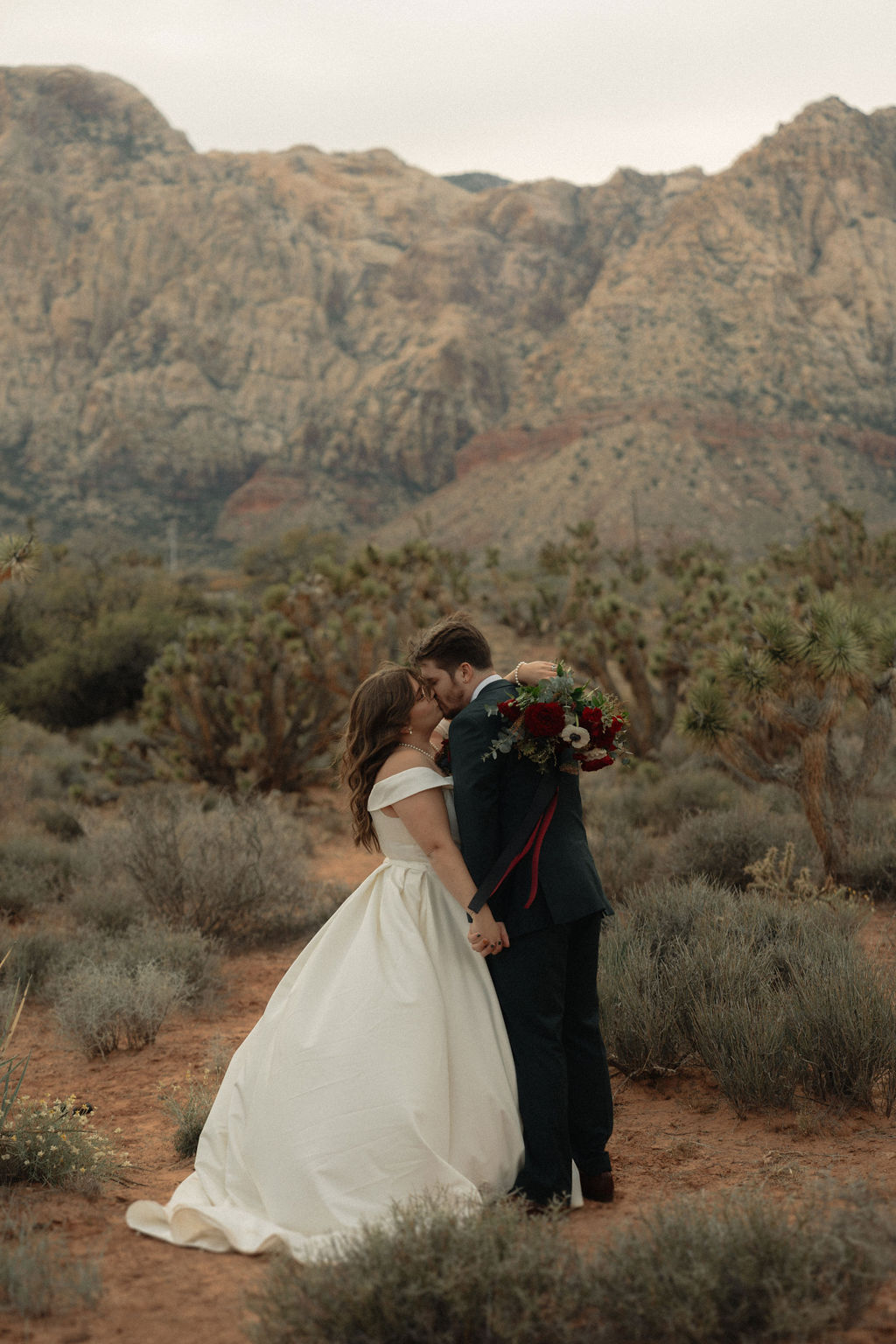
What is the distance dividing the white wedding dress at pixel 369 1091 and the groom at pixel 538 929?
109 millimetres

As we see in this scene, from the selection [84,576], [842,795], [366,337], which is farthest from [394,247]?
[842,795]

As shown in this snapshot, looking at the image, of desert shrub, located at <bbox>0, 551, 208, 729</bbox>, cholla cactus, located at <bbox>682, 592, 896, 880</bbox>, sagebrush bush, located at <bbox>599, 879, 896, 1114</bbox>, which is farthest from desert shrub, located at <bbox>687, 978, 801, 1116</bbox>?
desert shrub, located at <bbox>0, 551, 208, 729</bbox>

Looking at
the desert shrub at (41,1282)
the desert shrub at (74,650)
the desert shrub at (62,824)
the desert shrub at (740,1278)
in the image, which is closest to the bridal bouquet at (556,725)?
the desert shrub at (740,1278)

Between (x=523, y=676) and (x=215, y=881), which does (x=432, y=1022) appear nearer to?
(x=523, y=676)

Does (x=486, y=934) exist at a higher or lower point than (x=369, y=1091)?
higher

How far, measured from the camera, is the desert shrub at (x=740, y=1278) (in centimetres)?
244

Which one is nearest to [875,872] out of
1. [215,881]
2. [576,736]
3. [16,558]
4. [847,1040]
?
[847,1040]

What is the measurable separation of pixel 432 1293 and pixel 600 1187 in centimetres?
117

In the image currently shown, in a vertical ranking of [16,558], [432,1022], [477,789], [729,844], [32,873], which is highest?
[16,558]

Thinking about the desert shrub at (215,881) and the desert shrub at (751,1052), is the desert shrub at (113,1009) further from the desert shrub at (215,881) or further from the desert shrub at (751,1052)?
the desert shrub at (751,1052)

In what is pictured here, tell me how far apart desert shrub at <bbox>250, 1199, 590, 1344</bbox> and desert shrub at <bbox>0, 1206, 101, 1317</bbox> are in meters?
0.48

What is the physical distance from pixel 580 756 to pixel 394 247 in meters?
115

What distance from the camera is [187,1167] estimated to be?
4.16 metres

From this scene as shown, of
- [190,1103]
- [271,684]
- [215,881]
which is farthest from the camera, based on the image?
[271,684]
